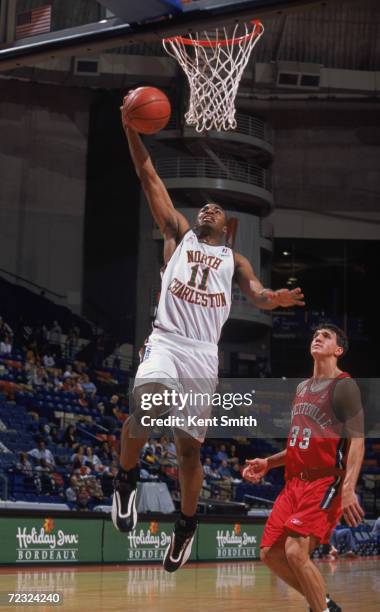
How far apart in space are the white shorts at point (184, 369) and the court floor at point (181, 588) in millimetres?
3520

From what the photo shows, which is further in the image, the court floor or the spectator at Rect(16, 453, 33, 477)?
the spectator at Rect(16, 453, 33, 477)

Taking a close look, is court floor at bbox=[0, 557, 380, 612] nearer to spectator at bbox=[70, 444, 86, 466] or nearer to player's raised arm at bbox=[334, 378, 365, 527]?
spectator at bbox=[70, 444, 86, 466]

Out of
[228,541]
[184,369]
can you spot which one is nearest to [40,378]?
[228,541]

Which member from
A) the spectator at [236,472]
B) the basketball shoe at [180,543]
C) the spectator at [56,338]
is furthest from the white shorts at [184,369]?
the spectator at [56,338]

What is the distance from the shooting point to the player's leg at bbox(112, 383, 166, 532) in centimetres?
554

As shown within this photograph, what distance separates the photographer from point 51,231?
2503 cm

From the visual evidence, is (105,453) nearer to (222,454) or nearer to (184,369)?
(222,454)

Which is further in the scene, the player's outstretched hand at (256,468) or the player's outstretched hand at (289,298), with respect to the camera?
the player's outstretched hand at (256,468)

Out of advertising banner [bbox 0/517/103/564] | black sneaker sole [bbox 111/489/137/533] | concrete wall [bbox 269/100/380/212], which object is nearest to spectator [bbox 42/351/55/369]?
advertising banner [bbox 0/517/103/564]

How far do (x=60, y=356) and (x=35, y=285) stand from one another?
9.57ft

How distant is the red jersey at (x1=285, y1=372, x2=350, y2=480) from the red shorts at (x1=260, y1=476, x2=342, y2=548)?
13 cm

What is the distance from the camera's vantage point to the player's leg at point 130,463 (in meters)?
5.54

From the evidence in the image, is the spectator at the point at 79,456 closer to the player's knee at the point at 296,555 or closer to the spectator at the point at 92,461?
the spectator at the point at 92,461

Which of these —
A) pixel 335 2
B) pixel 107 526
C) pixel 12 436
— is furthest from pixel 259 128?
pixel 335 2
